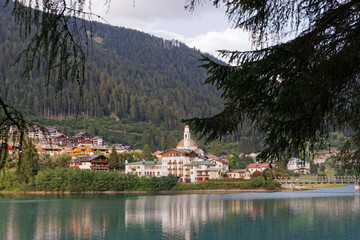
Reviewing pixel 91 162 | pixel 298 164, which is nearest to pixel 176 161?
pixel 91 162

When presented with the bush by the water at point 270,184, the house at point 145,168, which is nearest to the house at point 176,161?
the house at point 145,168

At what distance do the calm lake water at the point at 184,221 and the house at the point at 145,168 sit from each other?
38.3 m

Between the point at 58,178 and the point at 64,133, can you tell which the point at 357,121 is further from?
the point at 64,133

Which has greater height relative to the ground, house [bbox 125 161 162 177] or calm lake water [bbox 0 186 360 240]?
house [bbox 125 161 162 177]

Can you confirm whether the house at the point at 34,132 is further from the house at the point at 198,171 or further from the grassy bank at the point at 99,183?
the house at the point at 198,171

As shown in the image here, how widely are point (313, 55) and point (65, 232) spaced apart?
1145 inches

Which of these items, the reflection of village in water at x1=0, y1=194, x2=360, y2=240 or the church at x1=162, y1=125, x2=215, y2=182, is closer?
the reflection of village in water at x1=0, y1=194, x2=360, y2=240

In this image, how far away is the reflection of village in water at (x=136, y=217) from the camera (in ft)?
102

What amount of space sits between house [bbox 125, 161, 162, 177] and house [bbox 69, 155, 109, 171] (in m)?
5.07

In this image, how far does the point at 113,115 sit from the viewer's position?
17238 centimetres

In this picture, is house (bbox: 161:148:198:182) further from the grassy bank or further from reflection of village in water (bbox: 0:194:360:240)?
reflection of village in water (bbox: 0:194:360:240)

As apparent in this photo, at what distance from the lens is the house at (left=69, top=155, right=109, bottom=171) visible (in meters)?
86.9

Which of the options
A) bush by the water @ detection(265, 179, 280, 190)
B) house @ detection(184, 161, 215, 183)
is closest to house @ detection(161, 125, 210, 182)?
house @ detection(184, 161, 215, 183)

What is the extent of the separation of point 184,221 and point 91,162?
2111 inches
